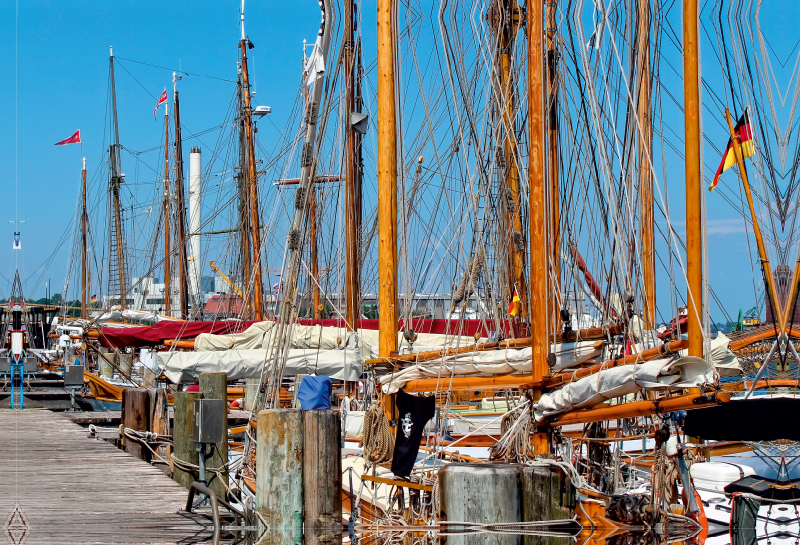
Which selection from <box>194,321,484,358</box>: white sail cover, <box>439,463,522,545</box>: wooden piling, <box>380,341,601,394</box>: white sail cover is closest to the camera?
<box>439,463,522,545</box>: wooden piling

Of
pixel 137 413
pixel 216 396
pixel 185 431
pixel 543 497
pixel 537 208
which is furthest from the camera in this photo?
pixel 137 413

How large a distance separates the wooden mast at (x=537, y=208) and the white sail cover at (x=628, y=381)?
0.72m

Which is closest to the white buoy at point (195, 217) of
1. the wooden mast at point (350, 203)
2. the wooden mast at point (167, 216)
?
the wooden mast at point (167, 216)

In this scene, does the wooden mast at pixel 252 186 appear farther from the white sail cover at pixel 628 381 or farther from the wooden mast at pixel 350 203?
the white sail cover at pixel 628 381

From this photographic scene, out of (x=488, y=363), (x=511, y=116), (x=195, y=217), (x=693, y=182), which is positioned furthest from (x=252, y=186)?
(x=195, y=217)

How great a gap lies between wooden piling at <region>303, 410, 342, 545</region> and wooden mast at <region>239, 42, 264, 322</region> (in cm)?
2207

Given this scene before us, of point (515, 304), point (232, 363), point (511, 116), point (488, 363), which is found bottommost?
point (232, 363)

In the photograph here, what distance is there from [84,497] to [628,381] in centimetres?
633

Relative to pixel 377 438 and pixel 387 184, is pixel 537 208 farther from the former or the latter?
pixel 387 184

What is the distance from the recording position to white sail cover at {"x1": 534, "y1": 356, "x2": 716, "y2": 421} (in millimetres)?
9086

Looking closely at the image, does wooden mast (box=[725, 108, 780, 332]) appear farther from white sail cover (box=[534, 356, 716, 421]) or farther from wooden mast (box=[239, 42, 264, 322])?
wooden mast (box=[239, 42, 264, 322])

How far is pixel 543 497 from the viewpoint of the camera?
834cm

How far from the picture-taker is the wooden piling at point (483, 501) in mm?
8102

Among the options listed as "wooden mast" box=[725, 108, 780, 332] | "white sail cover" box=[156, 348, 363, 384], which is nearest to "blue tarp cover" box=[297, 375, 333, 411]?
"wooden mast" box=[725, 108, 780, 332]
